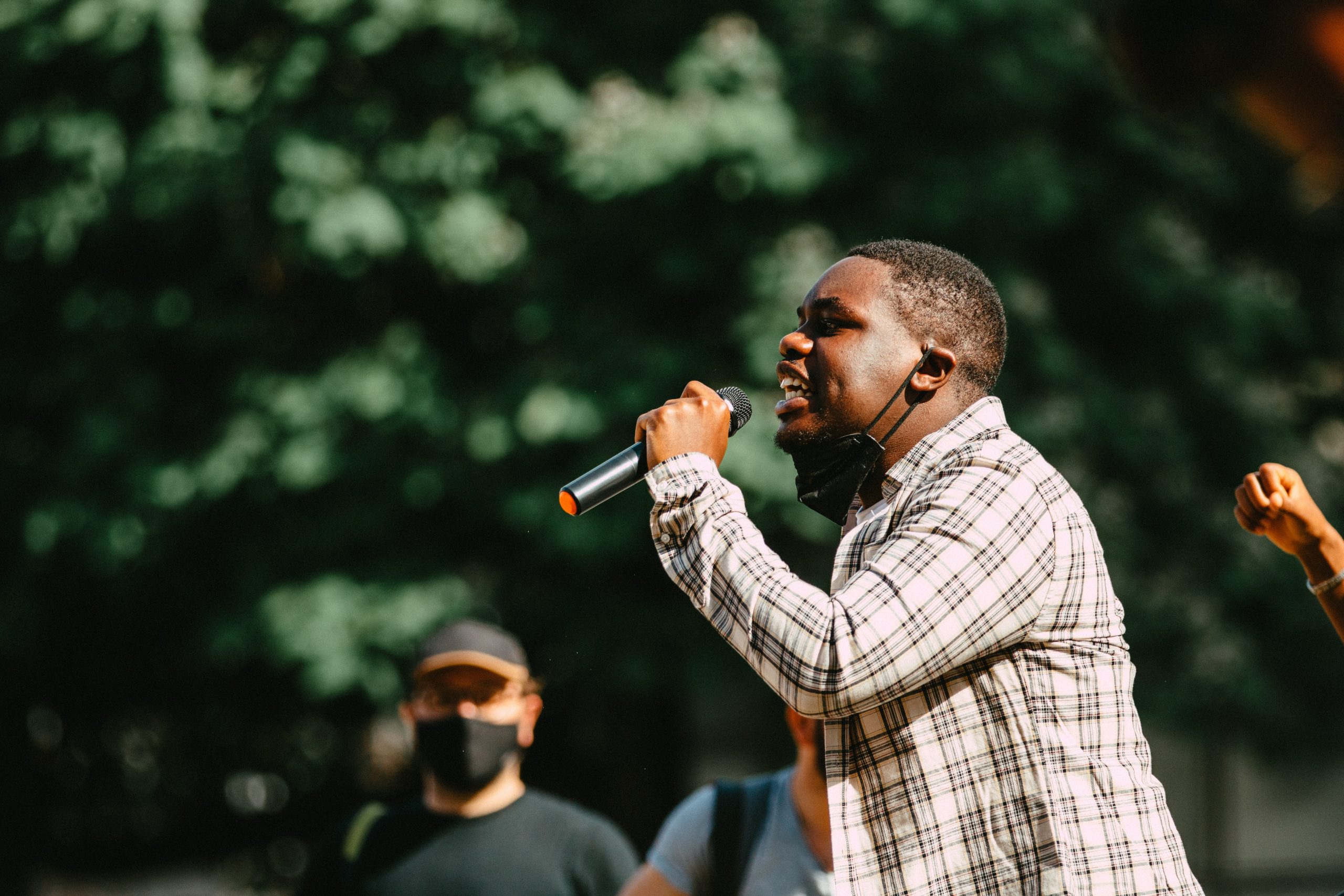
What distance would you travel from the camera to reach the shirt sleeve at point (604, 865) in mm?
4293

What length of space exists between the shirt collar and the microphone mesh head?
0.49 metres

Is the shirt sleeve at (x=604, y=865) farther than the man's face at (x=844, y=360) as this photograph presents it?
Yes

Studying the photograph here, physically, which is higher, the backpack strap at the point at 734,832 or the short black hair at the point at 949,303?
the short black hair at the point at 949,303

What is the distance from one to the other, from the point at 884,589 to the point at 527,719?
2.93 meters

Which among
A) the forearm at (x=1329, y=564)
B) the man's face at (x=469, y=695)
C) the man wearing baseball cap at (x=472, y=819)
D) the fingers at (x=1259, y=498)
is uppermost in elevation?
the fingers at (x=1259, y=498)

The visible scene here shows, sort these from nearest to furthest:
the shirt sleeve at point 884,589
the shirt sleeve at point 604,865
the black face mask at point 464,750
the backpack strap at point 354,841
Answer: the shirt sleeve at point 884,589 → the shirt sleeve at point 604,865 → the backpack strap at point 354,841 → the black face mask at point 464,750

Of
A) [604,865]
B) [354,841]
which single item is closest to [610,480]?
[604,865]

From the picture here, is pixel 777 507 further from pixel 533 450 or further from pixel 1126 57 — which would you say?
pixel 1126 57

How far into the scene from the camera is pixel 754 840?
3773 mm

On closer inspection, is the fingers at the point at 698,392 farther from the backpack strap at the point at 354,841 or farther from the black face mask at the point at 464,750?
the backpack strap at the point at 354,841

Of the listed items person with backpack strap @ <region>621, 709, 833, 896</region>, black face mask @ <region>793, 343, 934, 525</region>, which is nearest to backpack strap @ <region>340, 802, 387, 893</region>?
person with backpack strap @ <region>621, 709, 833, 896</region>

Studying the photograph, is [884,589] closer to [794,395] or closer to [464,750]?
[794,395]

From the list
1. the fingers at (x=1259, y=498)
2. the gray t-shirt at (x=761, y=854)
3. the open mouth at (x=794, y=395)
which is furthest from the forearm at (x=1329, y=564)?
the gray t-shirt at (x=761, y=854)

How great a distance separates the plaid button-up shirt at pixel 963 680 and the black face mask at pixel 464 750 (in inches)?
101
